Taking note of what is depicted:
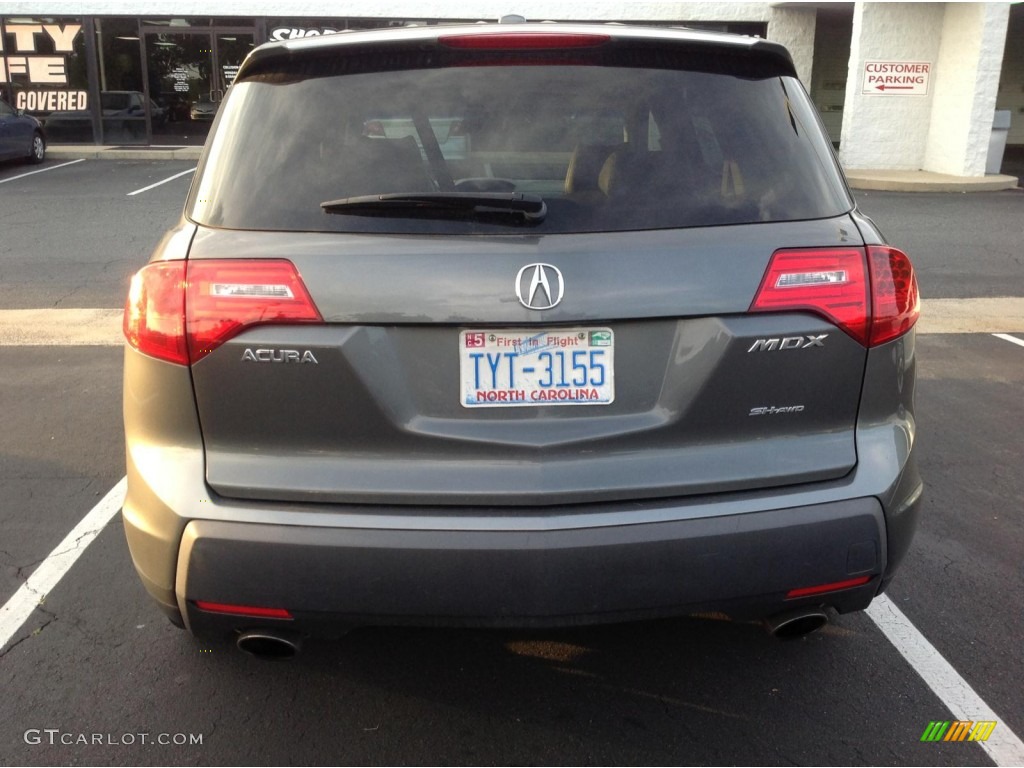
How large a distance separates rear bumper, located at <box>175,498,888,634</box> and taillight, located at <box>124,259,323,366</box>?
0.44 meters

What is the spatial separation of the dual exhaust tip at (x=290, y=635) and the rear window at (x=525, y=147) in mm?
1026

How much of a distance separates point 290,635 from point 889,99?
18.9m

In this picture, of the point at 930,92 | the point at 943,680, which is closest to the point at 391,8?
the point at 930,92

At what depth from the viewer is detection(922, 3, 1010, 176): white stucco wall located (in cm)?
1688

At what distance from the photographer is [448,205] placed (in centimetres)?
230

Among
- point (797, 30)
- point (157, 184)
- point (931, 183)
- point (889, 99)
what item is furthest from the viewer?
point (797, 30)

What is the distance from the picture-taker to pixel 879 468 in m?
2.42

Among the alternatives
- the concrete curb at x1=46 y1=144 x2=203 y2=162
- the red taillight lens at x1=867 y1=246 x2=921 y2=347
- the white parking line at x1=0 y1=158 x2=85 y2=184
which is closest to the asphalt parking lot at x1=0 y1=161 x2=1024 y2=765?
the red taillight lens at x1=867 y1=246 x2=921 y2=347

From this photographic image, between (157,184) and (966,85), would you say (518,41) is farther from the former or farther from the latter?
(966,85)

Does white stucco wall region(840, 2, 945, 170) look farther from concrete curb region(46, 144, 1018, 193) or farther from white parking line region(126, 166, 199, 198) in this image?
white parking line region(126, 166, 199, 198)

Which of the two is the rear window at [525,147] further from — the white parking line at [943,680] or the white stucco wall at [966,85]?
the white stucco wall at [966,85]

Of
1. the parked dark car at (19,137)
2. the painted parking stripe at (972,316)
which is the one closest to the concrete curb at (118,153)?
the parked dark car at (19,137)

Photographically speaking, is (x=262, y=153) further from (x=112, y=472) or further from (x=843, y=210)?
(x=112, y=472)

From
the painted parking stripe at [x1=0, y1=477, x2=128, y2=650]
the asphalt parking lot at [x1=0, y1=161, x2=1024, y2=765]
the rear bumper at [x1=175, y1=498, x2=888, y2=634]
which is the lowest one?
the painted parking stripe at [x1=0, y1=477, x2=128, y2=650]
